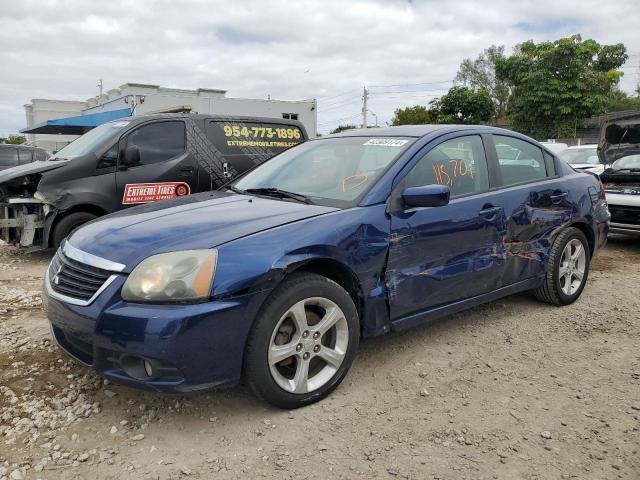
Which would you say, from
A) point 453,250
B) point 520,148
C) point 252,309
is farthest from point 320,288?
point 520,148

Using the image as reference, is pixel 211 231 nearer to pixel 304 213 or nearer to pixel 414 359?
pixel 304 213

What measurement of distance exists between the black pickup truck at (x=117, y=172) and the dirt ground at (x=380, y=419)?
107 inches

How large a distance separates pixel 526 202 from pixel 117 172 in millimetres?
4757

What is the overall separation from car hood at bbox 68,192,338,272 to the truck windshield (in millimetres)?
3618

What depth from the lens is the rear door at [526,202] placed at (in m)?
3.75

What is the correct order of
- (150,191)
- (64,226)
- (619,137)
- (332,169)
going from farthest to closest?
(619,137) < (150,191) < (64,226) < (332,169)

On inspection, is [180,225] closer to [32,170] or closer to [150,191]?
[150,191]

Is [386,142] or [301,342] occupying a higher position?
[386,142]

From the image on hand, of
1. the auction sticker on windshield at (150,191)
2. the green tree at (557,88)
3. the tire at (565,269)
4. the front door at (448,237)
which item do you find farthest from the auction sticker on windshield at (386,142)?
the green tree at (557,88)

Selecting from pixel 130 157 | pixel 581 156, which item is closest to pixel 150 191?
pixel 130 157

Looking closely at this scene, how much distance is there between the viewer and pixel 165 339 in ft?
7.47

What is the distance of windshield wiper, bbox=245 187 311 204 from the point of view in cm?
317

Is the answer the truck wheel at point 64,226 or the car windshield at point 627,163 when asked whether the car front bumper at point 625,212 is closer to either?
the car windshield at point 627,163

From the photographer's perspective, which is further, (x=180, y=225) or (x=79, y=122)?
(x=79, y=122)
